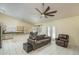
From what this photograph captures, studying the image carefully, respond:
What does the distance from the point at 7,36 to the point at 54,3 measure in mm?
1239

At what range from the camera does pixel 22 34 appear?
2301 mm

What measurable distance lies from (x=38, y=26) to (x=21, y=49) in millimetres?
626

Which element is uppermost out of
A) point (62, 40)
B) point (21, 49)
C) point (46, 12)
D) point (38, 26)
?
point (46, 12)

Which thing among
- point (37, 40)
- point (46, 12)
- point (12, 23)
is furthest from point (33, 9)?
point (37, 40)

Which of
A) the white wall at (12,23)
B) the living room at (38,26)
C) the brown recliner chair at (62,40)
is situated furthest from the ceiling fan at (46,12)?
the brown recliner chair at (62,40)

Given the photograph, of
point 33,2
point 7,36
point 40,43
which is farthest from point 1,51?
point 33,2

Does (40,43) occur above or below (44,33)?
below

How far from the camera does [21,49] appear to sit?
89.7 inches

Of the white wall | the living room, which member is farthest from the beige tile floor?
the white wall

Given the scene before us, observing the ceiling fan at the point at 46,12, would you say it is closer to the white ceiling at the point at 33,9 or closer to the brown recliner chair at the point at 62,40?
the white ceiling at the point at 33,9

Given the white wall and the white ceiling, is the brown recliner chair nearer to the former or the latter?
the white ceiling

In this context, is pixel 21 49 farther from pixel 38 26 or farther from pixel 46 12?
pixel 46 12
